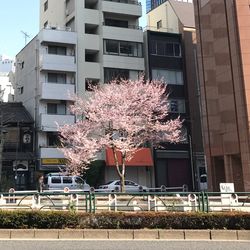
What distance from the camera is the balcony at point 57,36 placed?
143 ft

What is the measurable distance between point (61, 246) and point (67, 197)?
14.6 ft

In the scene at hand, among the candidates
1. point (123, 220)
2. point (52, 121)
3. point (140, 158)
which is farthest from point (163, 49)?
point (123, 220)

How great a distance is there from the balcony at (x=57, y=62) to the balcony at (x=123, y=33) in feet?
15.0

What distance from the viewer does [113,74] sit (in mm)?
45281

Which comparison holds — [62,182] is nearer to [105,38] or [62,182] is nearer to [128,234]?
[105,38]

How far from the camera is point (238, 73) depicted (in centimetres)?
3141

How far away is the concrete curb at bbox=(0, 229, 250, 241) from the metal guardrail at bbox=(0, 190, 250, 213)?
1779 mm

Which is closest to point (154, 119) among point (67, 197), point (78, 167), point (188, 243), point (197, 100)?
point (78, 167)

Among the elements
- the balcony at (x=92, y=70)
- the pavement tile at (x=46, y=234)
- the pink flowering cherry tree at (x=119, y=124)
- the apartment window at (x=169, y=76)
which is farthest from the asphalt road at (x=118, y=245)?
the apartment window at (x=169, y=76)

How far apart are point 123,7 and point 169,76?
28.9 ft

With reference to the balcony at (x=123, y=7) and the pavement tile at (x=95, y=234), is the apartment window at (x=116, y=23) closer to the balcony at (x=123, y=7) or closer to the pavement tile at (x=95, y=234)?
the balcony at (x=123, y=7)

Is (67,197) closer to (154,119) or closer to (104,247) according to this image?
(104,247)

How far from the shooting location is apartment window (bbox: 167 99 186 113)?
45938mm

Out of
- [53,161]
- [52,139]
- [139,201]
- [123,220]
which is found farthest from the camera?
[52,139]
